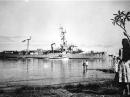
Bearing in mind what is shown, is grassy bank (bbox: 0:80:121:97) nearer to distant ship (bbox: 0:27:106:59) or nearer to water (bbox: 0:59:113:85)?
water (bbox: 0:59:113:85)

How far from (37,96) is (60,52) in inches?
3500

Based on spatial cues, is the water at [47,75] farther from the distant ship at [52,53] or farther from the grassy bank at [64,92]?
the distant ship at [52,53]

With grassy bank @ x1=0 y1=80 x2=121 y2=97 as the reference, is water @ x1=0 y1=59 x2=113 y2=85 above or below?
below

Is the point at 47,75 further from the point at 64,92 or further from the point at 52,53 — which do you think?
the point at 52,53

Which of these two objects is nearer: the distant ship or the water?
the water

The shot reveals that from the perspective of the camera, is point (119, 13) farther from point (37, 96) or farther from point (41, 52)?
point (41, 52)

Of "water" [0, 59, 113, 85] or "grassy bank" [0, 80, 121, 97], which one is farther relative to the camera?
"water" [0, 59, 113, 85]

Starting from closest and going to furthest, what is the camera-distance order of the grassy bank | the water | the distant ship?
the grassy bank < the water < the distant ship

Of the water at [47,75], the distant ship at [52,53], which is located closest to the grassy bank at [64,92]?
the water at [47,75]

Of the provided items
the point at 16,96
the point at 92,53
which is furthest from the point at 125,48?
the point at 92,53

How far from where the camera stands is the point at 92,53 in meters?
121

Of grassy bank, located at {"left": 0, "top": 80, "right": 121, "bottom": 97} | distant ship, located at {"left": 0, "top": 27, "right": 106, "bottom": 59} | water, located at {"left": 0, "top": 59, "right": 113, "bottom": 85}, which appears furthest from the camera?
distant ship, located at {"left": 0, "top": 27, "right": 106, "bottom": 59}

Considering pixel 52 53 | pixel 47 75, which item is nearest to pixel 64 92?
pixel 47 75

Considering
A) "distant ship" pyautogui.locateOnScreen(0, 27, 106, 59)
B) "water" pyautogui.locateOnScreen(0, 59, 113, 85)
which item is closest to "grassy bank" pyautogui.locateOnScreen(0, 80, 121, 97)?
"water" pyautogui.locateOnScreen(0, 59, 113, 85)
